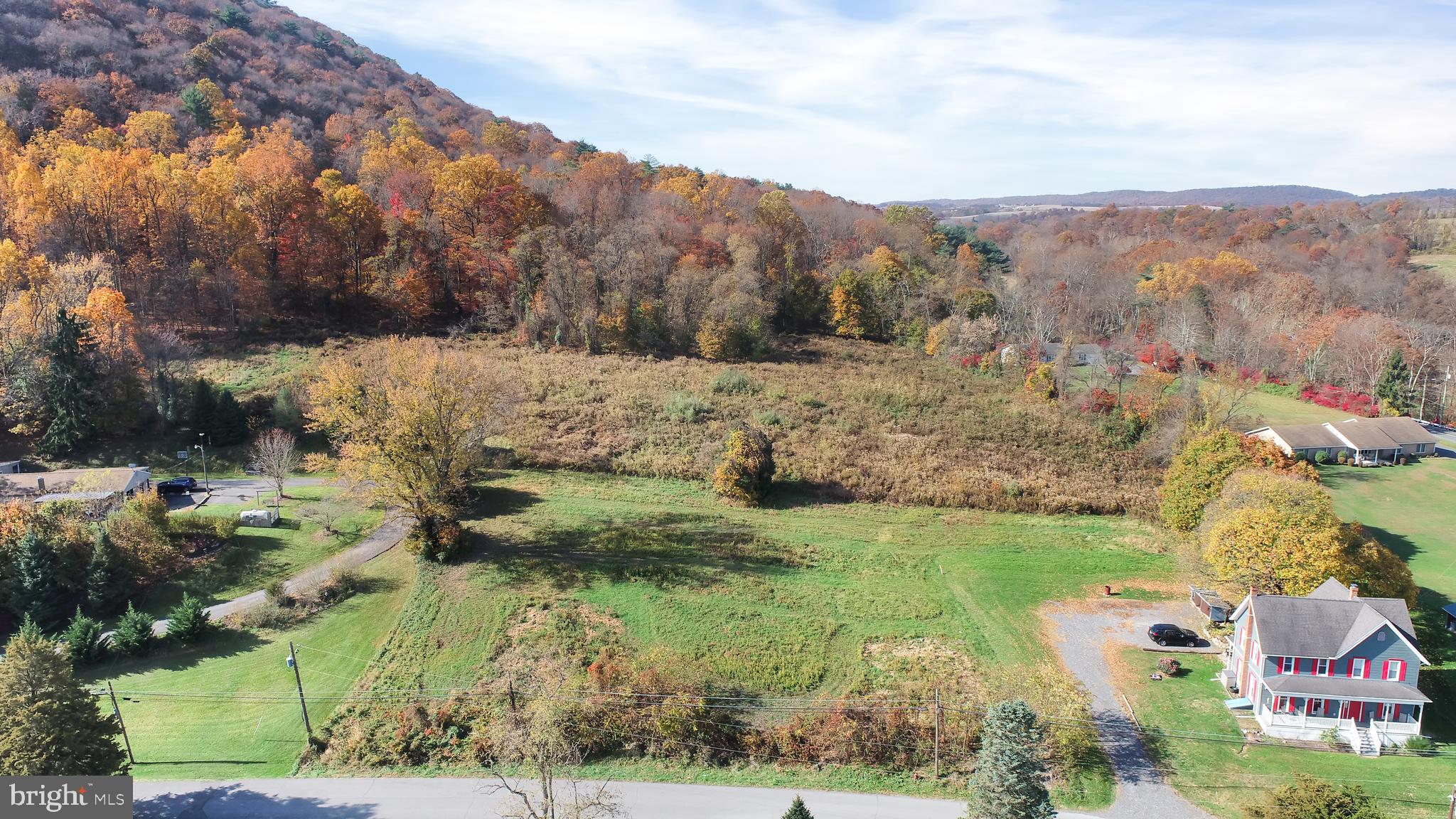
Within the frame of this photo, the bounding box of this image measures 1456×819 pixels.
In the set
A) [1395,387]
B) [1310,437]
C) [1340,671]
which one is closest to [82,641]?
[1340,671]

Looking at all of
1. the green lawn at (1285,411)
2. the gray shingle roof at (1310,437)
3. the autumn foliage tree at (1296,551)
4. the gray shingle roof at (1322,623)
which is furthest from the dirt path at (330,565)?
the green lawn at (1285,411)

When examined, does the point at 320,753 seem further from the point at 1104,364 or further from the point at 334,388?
the point at 1104,364

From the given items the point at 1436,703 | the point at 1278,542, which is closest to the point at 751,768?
the point at 1278,542

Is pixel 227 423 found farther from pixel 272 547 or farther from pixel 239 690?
pixel 239 690

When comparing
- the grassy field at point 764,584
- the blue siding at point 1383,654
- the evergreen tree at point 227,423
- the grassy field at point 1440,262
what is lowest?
the grassy field at point 764,584

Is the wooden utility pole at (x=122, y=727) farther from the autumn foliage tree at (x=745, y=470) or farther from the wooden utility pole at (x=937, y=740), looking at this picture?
the autumn foliage tree at (x=745, y=470)

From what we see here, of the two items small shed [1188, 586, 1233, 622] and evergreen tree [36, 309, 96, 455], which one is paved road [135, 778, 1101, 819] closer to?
small shed [1188, 586, 1233, 622]
